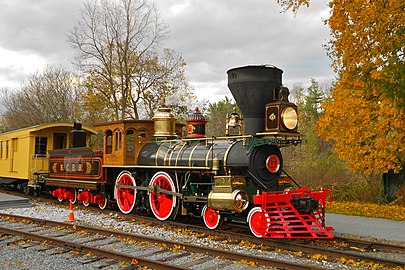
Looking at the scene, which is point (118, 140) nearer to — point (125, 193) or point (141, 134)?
point (141, 134)

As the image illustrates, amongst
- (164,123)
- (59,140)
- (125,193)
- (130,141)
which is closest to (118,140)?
(130,141)

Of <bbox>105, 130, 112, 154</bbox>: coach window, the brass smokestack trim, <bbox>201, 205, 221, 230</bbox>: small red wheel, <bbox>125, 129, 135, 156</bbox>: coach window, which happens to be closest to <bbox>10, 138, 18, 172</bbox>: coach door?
<bbox>105, 130, 112, 154</bbox>: coach window

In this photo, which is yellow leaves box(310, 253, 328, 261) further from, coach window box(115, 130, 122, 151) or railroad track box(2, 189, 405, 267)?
coach window box(115, 130, 122, 151)

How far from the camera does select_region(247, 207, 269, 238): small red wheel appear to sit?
7.04 m

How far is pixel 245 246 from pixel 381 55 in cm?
805

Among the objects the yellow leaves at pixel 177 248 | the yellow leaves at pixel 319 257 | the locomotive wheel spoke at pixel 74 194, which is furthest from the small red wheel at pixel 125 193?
the yellow leaves at pixel 319 257

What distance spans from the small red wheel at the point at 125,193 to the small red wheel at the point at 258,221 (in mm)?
3949

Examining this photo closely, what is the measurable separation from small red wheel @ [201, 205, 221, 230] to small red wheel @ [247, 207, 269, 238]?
916 mm

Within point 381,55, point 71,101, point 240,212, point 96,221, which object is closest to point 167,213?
point 96,221

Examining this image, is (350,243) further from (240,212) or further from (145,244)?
(145,244)

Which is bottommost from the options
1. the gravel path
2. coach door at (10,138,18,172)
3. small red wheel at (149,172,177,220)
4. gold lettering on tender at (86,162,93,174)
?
the gravel path

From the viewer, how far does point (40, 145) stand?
14969 millimetres

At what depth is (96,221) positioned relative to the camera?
9.77m

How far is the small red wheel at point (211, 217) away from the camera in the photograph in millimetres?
8227
